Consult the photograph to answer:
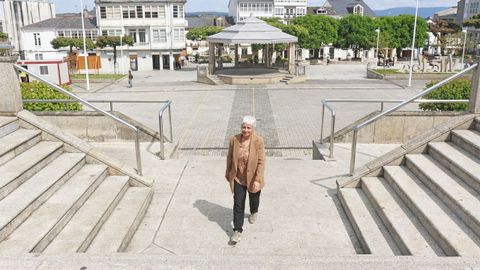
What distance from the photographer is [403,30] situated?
62531 millimetres

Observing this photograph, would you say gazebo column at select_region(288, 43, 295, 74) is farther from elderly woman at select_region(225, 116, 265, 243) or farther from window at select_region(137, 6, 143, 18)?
elderly woman at select_region(225, 116, 265, 243)

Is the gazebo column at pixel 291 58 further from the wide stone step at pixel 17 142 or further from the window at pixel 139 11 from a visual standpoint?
the wide stone step at pixel 17 142

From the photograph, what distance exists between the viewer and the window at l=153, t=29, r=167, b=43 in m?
52.0

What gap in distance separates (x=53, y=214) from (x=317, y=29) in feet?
191

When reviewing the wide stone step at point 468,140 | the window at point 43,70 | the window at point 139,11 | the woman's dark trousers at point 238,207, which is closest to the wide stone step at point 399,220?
Result: the wide stone step at point 468,140

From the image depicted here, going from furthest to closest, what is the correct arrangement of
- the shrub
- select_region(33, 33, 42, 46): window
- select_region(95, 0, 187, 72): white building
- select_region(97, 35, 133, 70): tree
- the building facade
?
1. the building facade
2. select_region(33, 33, 42, 46): window
3. select_region(95, 0, 187, 72): white building
4. select_region(97, 35, 133, 70): tree
5. the shrub

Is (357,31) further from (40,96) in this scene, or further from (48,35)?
(40,96)

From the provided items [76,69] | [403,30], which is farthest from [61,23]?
[403,30]

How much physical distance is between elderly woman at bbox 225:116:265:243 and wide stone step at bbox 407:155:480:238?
2.27 metres

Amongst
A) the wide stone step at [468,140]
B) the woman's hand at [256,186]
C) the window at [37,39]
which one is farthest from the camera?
the window at [37,39]

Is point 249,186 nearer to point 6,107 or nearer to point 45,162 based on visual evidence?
point 45,162

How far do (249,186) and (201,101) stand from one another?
17.8 metres

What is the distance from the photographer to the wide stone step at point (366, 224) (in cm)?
466

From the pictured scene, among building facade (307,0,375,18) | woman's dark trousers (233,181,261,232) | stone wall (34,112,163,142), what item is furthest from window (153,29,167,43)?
woman's dark trousers (233,181,261,232)
